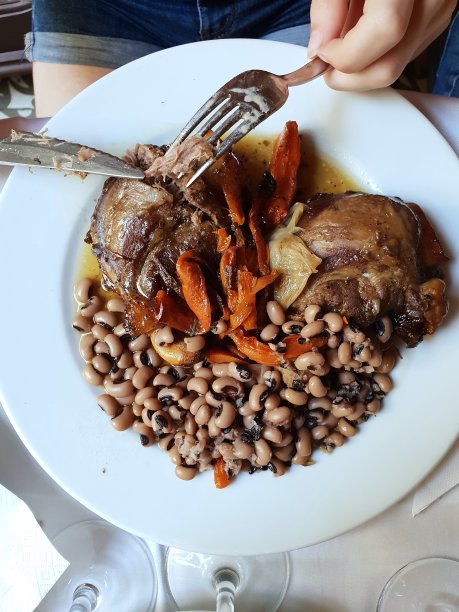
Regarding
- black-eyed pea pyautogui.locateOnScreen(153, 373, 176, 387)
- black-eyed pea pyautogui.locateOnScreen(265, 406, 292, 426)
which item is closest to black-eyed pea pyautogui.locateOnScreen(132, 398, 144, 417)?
black-eyed pea pyautogui.locateOnScreen(153, 373, 176, 387)

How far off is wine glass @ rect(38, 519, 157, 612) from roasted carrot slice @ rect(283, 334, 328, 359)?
1.12m

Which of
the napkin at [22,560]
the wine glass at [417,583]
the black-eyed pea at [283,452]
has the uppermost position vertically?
the black-eyed pea at [283,452]

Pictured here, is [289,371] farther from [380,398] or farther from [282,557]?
[282,557]

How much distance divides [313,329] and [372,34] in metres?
1.05

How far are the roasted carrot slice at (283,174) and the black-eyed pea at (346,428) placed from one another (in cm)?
85

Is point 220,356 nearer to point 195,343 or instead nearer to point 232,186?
point 195,343

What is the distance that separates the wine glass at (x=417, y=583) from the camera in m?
2.34

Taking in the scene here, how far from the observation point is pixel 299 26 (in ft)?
9.18

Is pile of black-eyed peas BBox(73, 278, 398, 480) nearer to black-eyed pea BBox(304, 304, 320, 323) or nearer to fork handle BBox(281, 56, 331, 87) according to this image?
black-eyed pea BBox(304, 304, 320, 323)

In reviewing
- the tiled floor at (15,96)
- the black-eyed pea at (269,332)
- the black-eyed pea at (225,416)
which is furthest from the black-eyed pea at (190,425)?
the tiled floor at (15,96)

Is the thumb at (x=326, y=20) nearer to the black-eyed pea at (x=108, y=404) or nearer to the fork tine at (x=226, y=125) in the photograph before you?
the fork tine at (x=226, y=125)

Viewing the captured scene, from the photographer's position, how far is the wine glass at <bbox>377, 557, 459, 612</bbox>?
2342 millimetres

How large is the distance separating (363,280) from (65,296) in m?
1.24

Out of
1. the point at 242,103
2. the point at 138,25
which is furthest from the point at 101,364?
the point at 138,25
